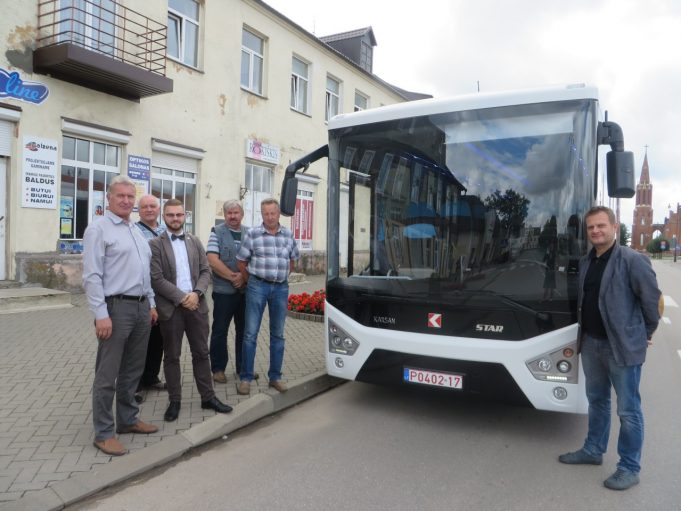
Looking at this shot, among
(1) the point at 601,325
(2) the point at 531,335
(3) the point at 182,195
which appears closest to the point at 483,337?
(2) the point at 531,335

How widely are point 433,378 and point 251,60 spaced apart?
46.5ft

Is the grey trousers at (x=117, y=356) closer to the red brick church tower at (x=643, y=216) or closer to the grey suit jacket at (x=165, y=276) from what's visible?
the grey suit jacket at (x=165, y=276)

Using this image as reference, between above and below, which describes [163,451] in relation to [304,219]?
below

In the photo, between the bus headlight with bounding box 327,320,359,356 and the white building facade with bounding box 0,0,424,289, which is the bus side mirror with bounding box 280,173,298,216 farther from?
the white building facade with bounding box 0,0,424,289

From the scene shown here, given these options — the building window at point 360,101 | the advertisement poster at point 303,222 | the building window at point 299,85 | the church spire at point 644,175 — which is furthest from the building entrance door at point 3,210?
the church spire at point 644,175

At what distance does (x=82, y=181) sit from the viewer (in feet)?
37.4

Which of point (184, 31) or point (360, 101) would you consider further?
point (360, 101)

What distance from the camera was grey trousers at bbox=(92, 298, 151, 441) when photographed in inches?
147

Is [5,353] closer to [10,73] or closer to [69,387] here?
[69,387]

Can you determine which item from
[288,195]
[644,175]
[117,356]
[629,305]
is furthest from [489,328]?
[644,175]

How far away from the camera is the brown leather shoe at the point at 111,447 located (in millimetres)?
3738

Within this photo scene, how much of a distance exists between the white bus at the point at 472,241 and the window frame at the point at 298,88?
14.0 metres

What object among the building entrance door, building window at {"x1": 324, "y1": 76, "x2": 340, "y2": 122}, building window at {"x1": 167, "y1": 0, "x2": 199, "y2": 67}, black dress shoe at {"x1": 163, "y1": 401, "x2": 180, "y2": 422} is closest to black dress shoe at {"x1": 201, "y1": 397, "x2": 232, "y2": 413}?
black dress shoe at {"x1": 163, "y1": 401, "x2": 180, "y2": 422}

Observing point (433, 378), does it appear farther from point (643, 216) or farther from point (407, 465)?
point (643, 216)
